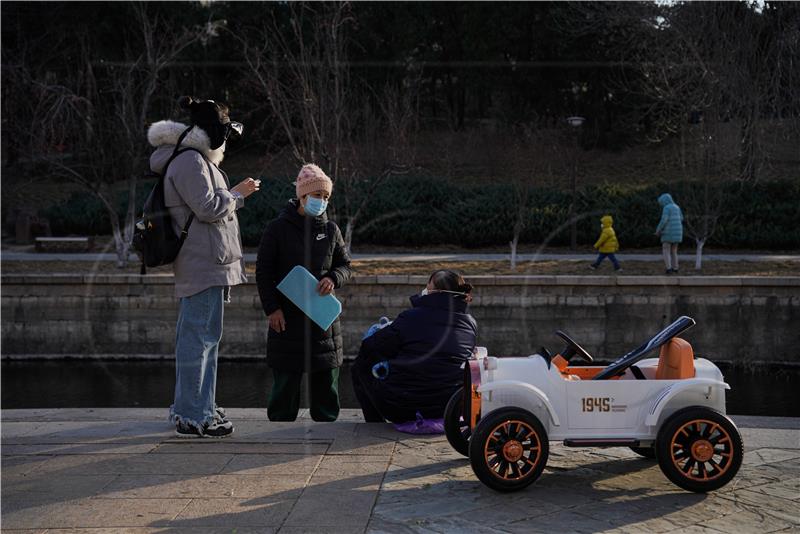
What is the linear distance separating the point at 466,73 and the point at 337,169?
18076 mm

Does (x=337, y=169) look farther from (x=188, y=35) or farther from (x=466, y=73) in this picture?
(x=466, y=73)

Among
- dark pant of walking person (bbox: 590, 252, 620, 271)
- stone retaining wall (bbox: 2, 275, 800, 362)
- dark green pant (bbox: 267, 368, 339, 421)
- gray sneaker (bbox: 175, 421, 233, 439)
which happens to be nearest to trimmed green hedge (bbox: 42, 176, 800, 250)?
dark pant of walking person (bbox: 590, 252, 620, 271)

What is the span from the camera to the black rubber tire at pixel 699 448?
16.5 ft

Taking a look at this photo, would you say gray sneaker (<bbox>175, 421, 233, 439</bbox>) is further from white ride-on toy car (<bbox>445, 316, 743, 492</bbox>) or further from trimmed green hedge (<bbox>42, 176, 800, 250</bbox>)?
trimmed green hedge (<bbox>42, 176, 800, 250</bbox>)

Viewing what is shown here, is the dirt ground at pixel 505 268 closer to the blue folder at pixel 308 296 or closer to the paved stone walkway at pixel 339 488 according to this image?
the blue folder at pixel 308 296

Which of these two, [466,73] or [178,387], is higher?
[466,73]

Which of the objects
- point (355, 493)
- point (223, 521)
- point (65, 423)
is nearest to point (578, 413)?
point (355, 493)

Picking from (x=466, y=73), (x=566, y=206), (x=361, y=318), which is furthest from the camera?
(x=466, y=73)

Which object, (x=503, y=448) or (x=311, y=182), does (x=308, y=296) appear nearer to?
(x=311, y=182)

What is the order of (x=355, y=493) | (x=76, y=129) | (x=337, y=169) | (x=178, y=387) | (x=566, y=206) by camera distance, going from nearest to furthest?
(x=355, y=493), (x=178, y=387), (x=337, y=169), (x=76, y=129), (x=566, y=206)

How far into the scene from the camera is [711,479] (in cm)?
502

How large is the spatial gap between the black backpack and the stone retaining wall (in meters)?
11.4

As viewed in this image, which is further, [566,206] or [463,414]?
[566,206]

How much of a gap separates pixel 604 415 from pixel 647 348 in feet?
1.48
